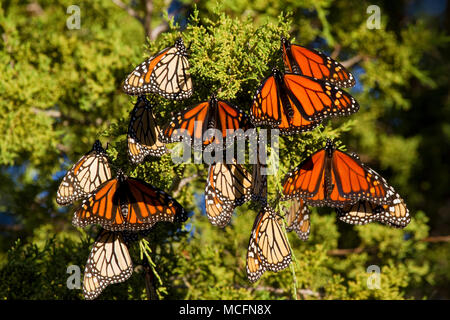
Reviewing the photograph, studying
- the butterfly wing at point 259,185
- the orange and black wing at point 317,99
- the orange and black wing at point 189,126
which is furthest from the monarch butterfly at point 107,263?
the orange and black wing at point 317,99

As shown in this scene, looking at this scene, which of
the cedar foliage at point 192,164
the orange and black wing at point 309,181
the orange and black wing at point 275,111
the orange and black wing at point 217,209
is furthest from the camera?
the cedar foliage at point 192,164

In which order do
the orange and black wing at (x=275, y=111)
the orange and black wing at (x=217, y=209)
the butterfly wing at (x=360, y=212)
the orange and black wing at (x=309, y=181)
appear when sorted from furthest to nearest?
the butterfly wing at (x=360, y=212), the orange and black wing at (x=217, y=209), the orange and black wing at (x=309, y=181), the orange and black wing at (x=275, y=111)

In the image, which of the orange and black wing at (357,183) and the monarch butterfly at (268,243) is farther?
the monarch butterfly at (268,243)

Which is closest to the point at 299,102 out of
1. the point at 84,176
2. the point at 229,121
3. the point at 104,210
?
the point at 229,121

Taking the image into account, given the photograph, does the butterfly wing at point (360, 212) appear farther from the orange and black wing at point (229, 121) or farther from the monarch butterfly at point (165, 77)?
the monarch butterfly at point (165, 77)

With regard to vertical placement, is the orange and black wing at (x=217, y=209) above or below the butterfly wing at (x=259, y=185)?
below

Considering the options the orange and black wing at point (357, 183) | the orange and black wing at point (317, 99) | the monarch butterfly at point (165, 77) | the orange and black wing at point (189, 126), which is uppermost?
the monarch butterfly at point (165, 77)

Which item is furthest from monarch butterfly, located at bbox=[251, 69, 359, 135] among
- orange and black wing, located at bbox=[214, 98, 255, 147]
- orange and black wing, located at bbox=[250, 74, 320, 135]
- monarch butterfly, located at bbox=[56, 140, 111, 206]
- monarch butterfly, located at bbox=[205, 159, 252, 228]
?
monarch butterfly, located at bbox=[56, 140, 111, 206]
